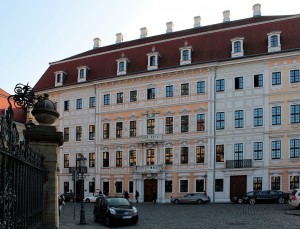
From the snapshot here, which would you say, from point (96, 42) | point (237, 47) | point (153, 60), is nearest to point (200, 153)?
point (237, 47)

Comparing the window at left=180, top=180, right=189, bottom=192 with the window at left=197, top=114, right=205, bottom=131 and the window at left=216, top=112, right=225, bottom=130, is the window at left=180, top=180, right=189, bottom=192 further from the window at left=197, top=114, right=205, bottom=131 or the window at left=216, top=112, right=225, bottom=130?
the window at left=216, top=112, right=225, bottom=130

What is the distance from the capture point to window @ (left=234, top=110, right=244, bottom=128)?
144 ft

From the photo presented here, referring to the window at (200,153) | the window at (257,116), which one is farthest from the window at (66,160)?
the window at (257,116)

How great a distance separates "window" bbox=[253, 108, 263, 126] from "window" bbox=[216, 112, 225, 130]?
300cm

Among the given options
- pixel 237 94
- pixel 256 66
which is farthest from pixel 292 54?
pixel 237 94

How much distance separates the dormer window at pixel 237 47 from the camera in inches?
1734

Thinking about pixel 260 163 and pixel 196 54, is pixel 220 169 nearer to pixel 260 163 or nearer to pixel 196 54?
pixel 260 163

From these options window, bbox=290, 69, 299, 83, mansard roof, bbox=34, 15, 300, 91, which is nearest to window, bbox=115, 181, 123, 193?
mansard roof, bbox=34, 15, 300, 91

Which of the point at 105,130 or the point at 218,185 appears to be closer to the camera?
the point at 218,185

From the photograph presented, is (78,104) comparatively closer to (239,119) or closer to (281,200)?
(239,119)

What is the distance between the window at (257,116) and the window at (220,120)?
2996mm

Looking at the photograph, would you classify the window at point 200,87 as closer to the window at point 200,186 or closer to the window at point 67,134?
the window at point 200,186

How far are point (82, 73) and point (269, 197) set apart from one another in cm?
2627

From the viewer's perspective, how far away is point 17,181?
505cm
